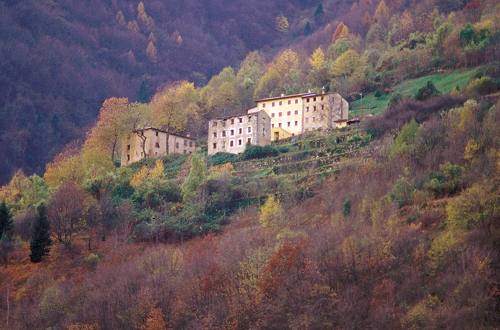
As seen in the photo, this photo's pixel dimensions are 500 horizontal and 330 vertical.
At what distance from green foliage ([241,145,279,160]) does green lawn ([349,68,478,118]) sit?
1471 centimetres

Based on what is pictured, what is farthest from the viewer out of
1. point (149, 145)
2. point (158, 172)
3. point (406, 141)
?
point (149, 145)

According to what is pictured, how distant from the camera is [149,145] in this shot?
102 metres

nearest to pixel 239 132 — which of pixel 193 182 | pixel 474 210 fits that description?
pixel 193 182

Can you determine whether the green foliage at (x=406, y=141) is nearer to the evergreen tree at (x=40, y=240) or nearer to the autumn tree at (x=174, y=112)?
the evergreen tree at (x=40, y=240)

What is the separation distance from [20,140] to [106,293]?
107 meters

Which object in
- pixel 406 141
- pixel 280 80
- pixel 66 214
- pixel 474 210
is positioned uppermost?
pixel 280 80

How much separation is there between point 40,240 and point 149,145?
31.1m

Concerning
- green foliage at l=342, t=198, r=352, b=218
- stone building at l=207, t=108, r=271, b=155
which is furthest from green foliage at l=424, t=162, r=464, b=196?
stone building at l=207, t=108, r=271, b=155

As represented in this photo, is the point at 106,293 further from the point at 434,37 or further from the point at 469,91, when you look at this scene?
the point at 434,37

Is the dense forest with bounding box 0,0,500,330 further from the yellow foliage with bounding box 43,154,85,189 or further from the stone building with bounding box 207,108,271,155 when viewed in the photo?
the stone building with bounding box 207,108,271,155

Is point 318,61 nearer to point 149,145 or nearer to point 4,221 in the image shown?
point 149,145

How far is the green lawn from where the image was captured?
309 ft

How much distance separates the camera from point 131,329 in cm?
5744

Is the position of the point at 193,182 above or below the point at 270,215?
above
